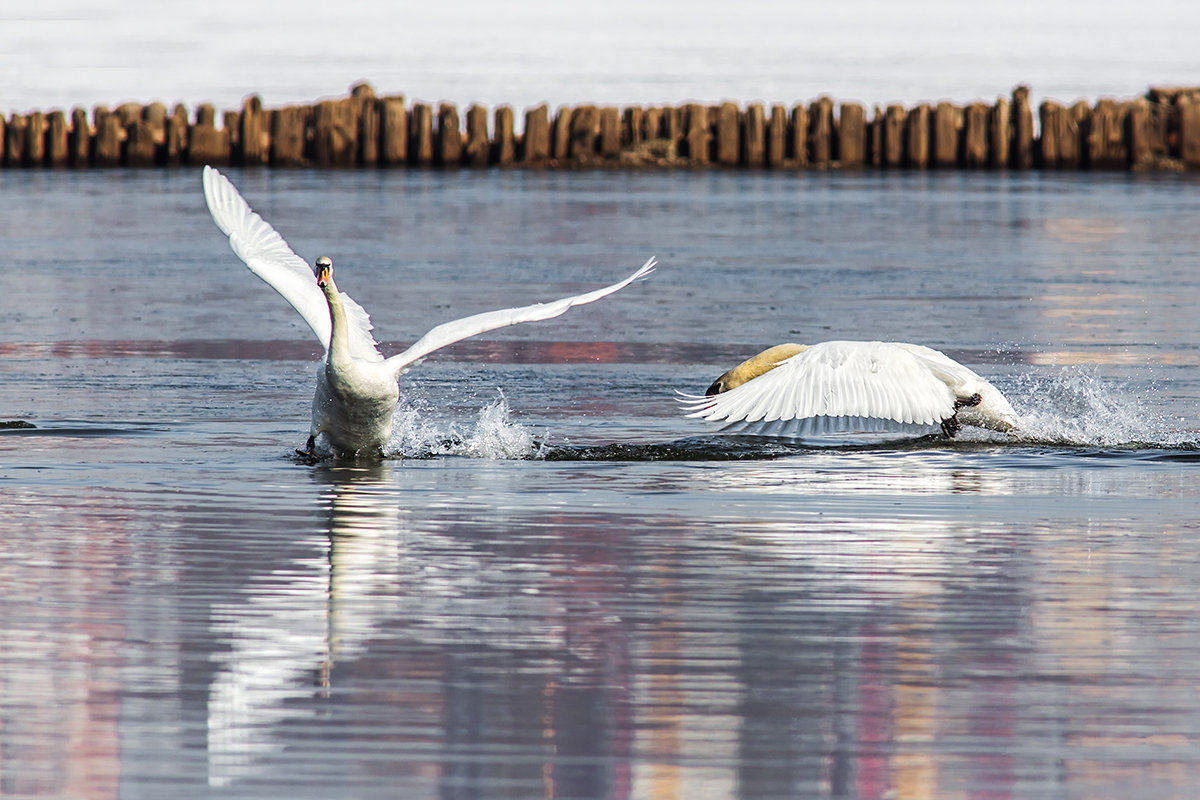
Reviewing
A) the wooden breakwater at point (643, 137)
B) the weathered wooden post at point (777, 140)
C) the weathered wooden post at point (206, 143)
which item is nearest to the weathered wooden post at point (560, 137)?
the wooden breakwater at point (643, 137)

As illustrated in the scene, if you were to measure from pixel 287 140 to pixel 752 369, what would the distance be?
36.2 metres

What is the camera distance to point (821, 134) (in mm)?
48156

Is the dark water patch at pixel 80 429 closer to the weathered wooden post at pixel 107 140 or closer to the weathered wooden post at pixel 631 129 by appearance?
the weathered wooden post at pixel 631 129

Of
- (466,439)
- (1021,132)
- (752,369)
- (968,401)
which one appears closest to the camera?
(968,401)

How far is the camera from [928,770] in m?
5.96

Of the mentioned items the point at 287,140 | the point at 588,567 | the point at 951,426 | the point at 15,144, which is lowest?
the point at 588,567

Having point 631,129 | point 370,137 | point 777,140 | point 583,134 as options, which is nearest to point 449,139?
point 370,137

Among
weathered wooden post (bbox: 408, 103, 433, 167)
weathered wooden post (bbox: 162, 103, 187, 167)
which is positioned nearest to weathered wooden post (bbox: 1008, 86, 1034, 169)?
weathered wooden post (bbox: 408, 103, 433, 167)

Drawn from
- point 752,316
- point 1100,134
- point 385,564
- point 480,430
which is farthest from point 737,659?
point 1100,134

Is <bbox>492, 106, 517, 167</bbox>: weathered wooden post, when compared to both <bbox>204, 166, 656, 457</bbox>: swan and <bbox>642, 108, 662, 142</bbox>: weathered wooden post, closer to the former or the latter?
<bbox>642, 108, 662, 142</bbox>: weathered wooden post

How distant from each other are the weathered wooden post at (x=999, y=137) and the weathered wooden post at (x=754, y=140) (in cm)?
487

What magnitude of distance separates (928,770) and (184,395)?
8996 millimetres

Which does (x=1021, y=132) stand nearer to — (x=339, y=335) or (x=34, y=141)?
(x=34, y=141)

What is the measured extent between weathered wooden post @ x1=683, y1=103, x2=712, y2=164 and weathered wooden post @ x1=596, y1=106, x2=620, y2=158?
156cm
